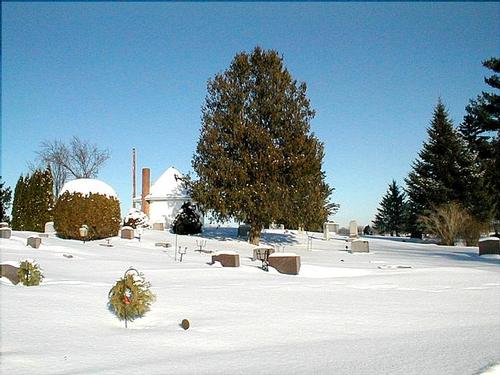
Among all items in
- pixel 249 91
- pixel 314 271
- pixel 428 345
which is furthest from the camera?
pixel 249 91

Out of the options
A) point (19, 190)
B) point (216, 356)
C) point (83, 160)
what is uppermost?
point (83, 160)

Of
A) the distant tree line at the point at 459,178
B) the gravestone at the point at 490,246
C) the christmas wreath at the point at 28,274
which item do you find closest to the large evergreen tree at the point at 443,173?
the distant tree line at the point at 459,178

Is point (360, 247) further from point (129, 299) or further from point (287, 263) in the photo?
point (129, 299)

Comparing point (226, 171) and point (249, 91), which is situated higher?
point (249, 91)

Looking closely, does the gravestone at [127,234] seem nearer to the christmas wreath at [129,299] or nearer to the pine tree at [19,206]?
the pine tree at [19,206]

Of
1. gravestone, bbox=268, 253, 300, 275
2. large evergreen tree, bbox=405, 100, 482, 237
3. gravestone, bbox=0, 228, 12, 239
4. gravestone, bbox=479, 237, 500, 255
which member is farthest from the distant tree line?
gravestone, bbox=0, 228, 12, 239

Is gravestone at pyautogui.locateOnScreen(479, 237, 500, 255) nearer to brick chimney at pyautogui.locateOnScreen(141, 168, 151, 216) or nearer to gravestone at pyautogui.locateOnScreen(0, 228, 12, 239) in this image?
gravestone at pyautogui.locateOnScreen(0, 228, 12, 239)

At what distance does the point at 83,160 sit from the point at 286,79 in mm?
34798

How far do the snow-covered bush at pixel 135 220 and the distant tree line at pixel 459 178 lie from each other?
21358mm

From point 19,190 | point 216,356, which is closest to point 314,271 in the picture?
point 216,356

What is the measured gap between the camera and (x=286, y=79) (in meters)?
30.7

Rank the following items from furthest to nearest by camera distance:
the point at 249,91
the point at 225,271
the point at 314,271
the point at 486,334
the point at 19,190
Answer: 1. the point at 19,190
2. the point at 249,91
3. the point at 314,271
4. the point at 225,271
5. the point at 486,334

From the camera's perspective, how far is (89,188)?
29125mm

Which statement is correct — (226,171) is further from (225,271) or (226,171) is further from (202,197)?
(225,271)
